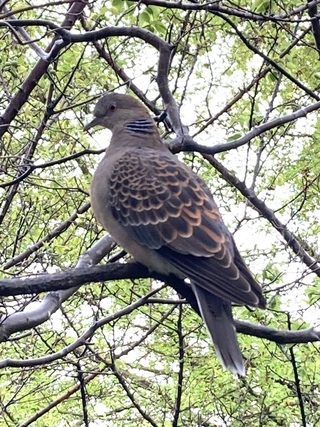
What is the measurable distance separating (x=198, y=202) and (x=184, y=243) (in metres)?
0.25

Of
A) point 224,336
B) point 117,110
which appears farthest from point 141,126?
point 224,336

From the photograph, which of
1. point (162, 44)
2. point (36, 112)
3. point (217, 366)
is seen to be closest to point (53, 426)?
point (217, 366)

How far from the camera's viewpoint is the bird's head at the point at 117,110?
4.27 m

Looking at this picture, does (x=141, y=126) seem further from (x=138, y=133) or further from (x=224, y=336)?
(x=224, y=336)

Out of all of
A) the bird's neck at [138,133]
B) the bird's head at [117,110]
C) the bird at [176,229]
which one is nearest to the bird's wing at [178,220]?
the bird at [176,229]

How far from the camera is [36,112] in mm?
5332

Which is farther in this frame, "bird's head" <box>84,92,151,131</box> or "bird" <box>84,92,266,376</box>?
"bird's head" <box>84,92,151,131</box>

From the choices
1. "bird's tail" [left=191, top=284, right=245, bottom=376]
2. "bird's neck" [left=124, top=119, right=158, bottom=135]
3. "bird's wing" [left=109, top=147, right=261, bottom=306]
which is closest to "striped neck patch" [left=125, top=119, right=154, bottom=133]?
"bird's neck" [left=124, top=119, right=158, bottom=135]

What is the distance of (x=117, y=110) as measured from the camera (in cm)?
434

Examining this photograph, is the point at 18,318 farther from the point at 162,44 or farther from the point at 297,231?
the point at 297,231

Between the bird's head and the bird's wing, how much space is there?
47 centimetres

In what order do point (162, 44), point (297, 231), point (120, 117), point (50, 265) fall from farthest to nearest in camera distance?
1. point (297, 231)
2. point (50, 265)
3. point (120, 117)
4. point (162, 44)

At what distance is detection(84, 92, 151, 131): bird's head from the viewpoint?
4266mm

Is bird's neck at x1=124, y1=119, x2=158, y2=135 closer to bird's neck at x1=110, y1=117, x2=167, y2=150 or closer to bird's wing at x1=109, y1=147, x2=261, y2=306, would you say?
bird's neck at x1=110, y1=117, x2=167, y2=150
